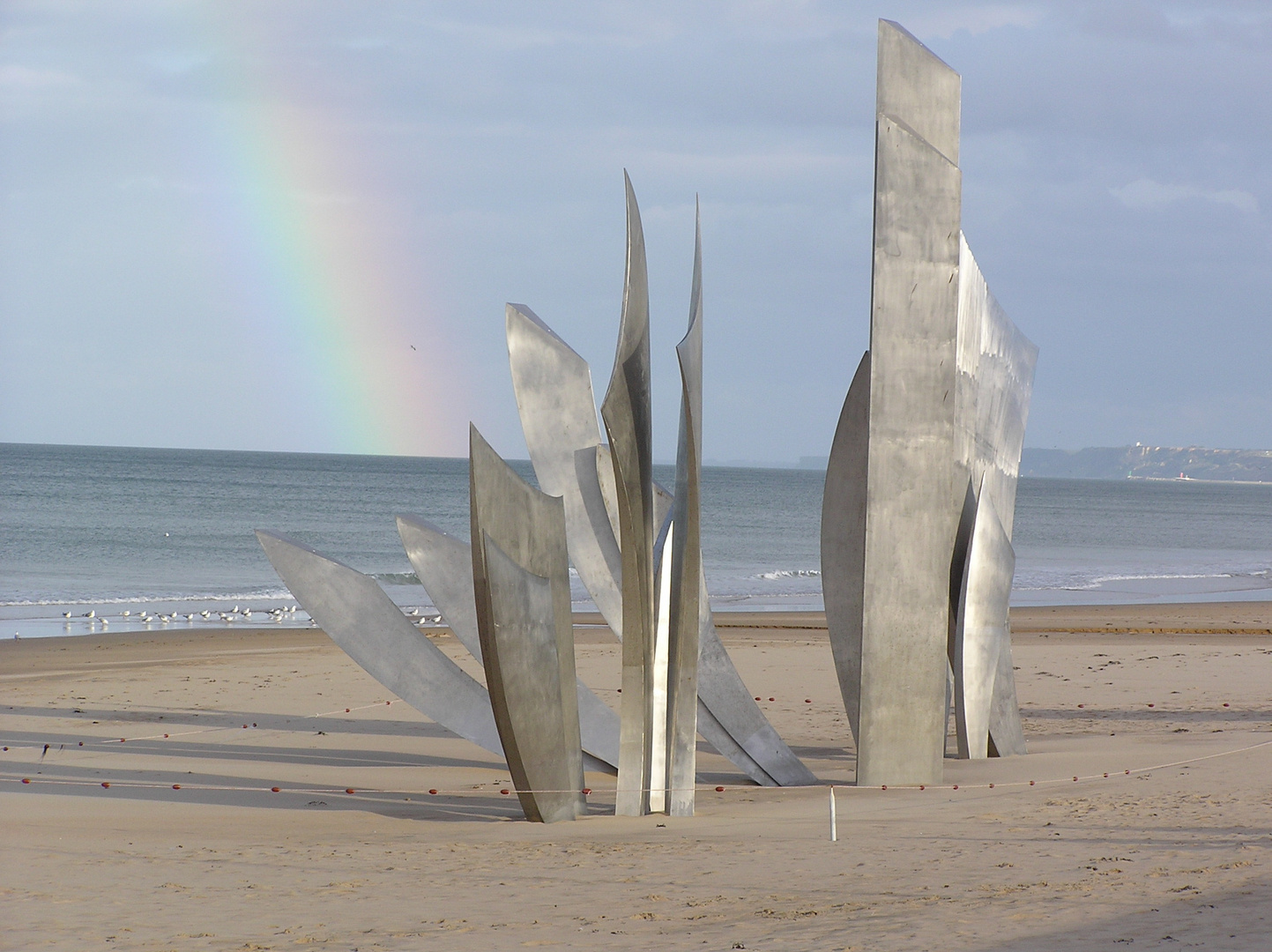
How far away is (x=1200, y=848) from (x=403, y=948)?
11.0 feet

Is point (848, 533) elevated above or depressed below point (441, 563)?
above

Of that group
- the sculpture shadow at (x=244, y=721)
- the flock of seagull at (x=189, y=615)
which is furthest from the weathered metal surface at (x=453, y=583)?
the flock of seagull at (x=189, y=615)

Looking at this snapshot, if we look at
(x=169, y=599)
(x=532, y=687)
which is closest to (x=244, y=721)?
(x=532, y=687)

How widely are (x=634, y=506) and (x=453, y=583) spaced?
1.45 meters

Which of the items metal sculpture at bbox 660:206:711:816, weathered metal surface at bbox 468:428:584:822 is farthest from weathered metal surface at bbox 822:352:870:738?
weathered metal surface at bbox 468:428:584:822

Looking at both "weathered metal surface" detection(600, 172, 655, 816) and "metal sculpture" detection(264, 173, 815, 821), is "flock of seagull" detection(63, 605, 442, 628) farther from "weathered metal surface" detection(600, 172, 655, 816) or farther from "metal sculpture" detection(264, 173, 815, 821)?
"weathered metal surface" detection(600, 172, 655, 816)

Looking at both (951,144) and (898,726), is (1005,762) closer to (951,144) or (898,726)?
(898,726)

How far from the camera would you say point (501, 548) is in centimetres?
629

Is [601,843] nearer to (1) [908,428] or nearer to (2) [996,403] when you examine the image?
(1) [908,428]

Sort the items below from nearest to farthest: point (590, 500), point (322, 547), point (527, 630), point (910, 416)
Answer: point (527, 630) → point (910, 416) → point (590, 500) → point (322, 547)

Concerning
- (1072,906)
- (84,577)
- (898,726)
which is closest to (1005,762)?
(898,726)

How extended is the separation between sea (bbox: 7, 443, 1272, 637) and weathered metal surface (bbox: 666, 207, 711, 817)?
12559 millimetres

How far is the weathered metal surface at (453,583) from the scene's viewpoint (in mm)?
7371

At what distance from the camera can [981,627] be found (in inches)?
323
